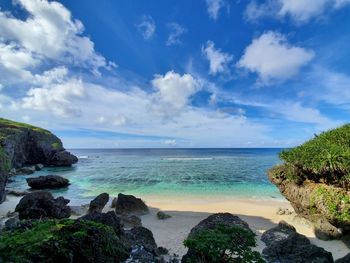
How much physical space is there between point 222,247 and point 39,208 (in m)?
12.9

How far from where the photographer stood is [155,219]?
1950 cm

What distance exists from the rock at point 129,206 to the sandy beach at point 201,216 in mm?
756

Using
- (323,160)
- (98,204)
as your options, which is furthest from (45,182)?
(323,160)

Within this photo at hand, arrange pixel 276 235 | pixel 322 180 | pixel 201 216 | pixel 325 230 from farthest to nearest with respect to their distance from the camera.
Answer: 1. pixel 201 216
2. pixel 276 235
3. pixel 325 230
4. pixel 322 180

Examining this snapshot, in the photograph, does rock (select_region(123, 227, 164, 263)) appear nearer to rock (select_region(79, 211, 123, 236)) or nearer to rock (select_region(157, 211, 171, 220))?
rock (select_region(79, 211, 123, 236))

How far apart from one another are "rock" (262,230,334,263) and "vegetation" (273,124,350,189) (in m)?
3.33

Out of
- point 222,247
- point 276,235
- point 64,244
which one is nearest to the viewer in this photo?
point 64,244

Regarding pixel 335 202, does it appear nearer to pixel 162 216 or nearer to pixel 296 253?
pixel 296 253

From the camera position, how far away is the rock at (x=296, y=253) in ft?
32.2

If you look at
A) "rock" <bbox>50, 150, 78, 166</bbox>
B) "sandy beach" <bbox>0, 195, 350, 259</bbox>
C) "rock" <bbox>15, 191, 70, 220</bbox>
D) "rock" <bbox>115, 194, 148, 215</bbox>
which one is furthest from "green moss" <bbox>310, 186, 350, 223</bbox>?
"rock" <bbox>50, 150, 78, 166</bbox>

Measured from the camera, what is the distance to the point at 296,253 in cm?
1062

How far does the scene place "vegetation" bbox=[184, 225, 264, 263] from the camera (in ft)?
25.4

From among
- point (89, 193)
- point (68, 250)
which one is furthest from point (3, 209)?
point (68, 250)

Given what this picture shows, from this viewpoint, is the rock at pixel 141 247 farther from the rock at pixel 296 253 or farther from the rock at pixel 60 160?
the rock at pixel 60 160
